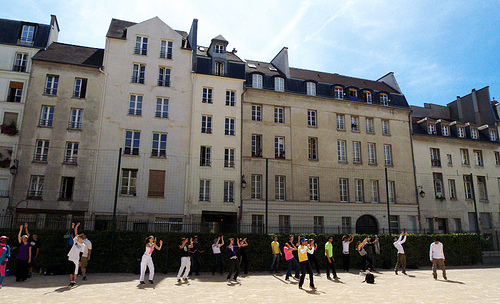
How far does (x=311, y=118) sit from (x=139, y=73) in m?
15.4

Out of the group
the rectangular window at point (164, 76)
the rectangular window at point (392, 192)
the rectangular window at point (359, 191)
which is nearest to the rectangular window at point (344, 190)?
the rectangular window at point (359, 191)

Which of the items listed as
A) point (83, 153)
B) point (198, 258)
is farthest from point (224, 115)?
point (198, 258)

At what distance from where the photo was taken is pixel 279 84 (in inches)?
1219

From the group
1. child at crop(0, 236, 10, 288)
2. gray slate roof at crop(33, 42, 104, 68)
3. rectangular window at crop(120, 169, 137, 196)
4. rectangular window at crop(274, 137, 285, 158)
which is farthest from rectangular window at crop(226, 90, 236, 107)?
child at crop(0, 236, 10, 288)

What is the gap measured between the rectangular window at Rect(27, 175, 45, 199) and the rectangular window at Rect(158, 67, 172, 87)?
11329 millimetres

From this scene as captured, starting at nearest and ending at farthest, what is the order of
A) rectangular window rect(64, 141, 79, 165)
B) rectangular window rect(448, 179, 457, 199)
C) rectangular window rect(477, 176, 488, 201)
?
1. rectangular window rect(64, 141, 79, 165)
2. rectangular window rect(448, 179, 457, 199)
3. rectangular window rect(477, 176, 488, 201)

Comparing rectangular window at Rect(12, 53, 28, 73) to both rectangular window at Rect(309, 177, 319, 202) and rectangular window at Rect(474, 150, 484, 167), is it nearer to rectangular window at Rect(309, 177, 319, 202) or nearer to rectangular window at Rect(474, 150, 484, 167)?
rectangular window at Rect(309, 177, 319, 202)

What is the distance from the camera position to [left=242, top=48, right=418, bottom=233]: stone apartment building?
28266 mm

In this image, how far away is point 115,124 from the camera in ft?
86.3

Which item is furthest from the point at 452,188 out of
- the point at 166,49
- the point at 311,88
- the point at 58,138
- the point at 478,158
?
the point at 58,138

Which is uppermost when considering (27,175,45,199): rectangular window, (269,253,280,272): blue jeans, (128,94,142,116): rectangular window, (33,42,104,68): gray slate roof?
(33,42,104,68): gray slate roof

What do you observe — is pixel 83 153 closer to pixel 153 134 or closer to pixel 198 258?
pixel 153 134

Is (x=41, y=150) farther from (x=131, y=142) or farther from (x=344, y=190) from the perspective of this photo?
(x=344, y=190)

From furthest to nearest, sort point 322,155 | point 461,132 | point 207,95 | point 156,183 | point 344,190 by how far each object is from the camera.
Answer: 1. point 461,132
2. point 344,190
3. point 322,155
4. point 207,95
5. point 156,183
